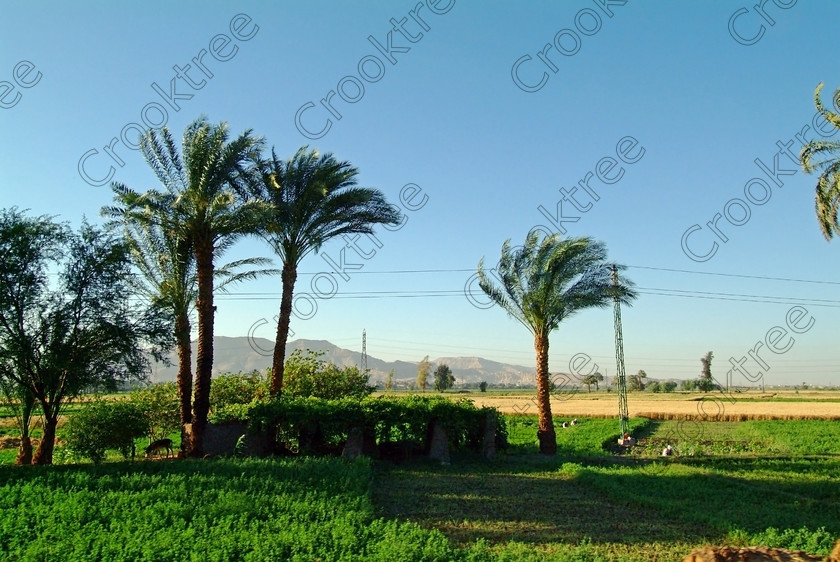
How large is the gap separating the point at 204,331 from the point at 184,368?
1931 millimetres

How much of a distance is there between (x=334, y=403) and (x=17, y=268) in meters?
9.96

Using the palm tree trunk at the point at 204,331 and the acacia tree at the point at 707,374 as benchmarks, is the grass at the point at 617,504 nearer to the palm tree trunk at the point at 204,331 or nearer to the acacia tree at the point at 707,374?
the palm tree trunk at the point at 204,331

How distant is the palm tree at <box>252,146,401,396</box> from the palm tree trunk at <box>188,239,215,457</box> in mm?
2535

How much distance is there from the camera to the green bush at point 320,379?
27.9 meters

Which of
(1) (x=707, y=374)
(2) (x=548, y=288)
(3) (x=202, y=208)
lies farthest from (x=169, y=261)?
(1) (x=707, y=374)

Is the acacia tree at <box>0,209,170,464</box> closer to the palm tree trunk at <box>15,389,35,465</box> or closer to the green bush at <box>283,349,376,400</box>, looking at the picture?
the palm tree trunk at <box>15,389,35,465</box>

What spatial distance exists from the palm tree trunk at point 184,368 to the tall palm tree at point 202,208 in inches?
35.7

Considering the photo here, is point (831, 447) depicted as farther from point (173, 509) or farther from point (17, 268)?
point (17, 268)

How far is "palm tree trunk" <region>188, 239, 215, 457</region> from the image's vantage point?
1989 cm

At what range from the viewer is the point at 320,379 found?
2866cm

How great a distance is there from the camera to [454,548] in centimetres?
945

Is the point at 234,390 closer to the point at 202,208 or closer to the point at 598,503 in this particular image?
the point at 202,208

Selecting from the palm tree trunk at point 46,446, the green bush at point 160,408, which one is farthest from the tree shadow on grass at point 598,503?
the green bush at point 160,408

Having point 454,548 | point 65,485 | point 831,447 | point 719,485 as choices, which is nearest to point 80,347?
point 65,485
